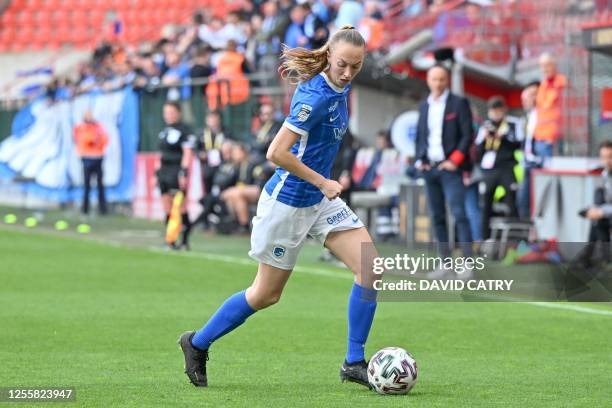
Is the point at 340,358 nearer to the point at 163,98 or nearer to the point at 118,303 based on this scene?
the point at 118,303

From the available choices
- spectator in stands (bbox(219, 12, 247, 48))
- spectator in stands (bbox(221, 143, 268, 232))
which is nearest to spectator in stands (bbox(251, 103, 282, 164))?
spectator in stands (bbox(221, 143, 268, 232))

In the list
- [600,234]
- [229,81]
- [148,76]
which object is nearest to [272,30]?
[229,81]

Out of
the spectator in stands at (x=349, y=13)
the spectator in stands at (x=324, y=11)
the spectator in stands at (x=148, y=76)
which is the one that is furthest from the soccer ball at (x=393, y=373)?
the spectator in stands at (x=148, y=76)

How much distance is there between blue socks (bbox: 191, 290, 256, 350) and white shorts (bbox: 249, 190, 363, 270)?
27 centimetres

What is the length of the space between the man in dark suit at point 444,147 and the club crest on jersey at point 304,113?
21.5 ft

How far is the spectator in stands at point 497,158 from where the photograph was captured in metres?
15.8

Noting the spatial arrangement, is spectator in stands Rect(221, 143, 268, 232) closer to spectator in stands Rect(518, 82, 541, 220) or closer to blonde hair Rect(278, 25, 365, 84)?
spectator in stands Rect(518, 82, 541, 220)

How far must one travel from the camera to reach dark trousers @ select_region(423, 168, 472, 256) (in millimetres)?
13477

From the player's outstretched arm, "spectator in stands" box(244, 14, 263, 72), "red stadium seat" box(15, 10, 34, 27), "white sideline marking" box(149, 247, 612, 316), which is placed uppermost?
"red stadium seat" box(15, 10, 34, 27)

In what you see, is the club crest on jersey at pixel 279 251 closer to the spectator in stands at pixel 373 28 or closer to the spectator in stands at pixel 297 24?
the spectator in stands at pixel 373 28

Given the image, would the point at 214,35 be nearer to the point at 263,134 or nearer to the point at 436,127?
the point at 263,134

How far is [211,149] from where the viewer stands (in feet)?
68.8

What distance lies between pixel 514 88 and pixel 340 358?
1296 cm

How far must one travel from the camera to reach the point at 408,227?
1697 centimetres
